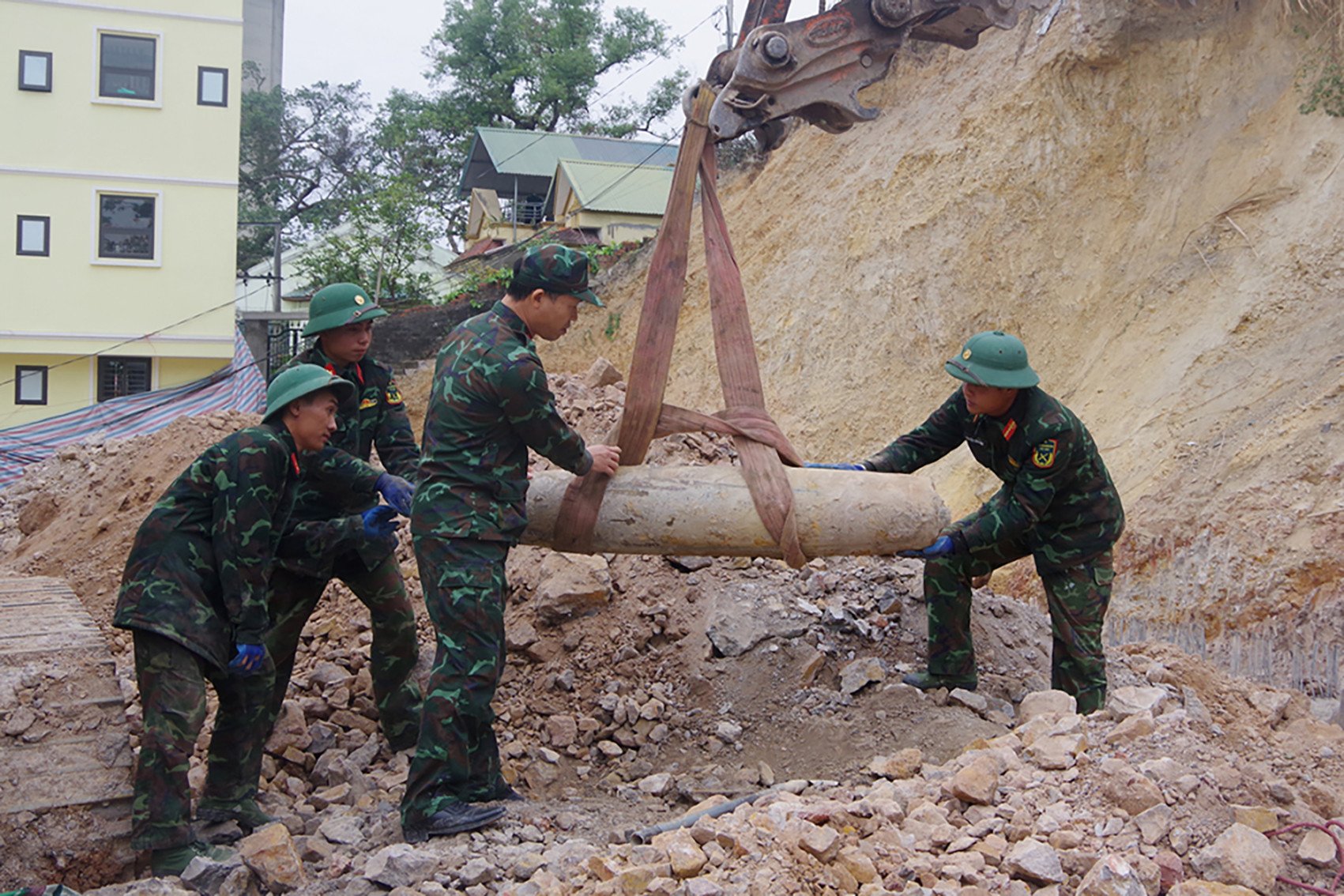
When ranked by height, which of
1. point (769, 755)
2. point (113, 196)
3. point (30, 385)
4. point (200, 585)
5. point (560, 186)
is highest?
point (560, 186)

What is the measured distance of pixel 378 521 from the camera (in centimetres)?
470

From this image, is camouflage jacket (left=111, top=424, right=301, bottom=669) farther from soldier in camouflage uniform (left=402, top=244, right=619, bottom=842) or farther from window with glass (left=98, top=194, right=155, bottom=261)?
window with glass (left=98, top=194, right=155, bottom=261)

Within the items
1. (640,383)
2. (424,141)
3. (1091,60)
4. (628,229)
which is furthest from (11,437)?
(424,141)

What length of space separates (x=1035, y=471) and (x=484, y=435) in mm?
2365

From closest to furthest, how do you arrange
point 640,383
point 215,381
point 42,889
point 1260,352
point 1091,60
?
point 42,889 < point 640,383 < point 1260,352 < point 1091,60 < point 215,381

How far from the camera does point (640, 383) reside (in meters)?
4.46

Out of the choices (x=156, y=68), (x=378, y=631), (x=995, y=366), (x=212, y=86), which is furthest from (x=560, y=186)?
(x=995, y=366)

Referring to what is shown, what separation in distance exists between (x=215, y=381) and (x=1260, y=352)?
12986 millimetres

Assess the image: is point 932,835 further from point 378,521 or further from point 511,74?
point 511,74

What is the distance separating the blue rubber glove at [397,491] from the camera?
4.60 meters

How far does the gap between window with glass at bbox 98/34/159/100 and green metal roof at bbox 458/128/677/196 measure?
756 centimetres

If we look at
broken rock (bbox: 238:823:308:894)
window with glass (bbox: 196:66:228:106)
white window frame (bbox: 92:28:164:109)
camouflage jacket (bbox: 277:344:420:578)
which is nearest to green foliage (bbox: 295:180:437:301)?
window with glass (bbox: 196:66:228:106)

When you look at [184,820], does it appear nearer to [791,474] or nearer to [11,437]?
[791,474]

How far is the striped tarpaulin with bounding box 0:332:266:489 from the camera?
13.1m
